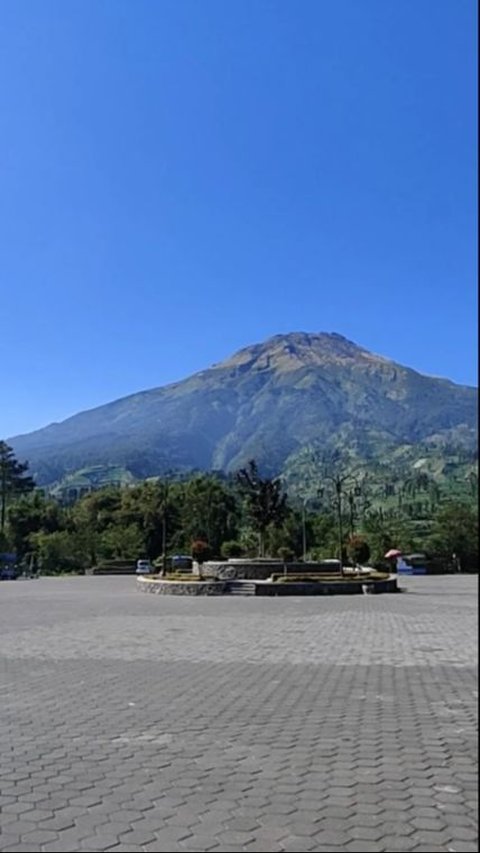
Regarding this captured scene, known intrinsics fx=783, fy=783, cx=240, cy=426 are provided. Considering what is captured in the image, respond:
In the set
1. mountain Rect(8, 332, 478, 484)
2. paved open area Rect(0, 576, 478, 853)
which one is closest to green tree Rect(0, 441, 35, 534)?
mountain Rect(8, 332, 478, 484)

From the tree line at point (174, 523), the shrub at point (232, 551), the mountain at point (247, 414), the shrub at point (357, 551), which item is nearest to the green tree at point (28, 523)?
the tree line at point (174, 523)

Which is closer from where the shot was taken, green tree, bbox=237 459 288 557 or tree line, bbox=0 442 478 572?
green tree, bbox=237 459 288 557

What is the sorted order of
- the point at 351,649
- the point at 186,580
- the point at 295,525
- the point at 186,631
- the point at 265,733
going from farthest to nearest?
the point at 295,525, the point at 186,580, the point at 186,631, the point at 351,649, the point at 265,733

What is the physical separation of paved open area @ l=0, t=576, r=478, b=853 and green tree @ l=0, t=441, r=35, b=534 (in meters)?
58.2

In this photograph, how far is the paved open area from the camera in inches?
140

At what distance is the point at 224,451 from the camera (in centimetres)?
11375

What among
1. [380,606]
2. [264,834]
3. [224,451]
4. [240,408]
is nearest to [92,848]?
[264,834]

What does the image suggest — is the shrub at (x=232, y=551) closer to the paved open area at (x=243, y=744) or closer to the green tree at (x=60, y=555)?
the green tree at (x=60, y=555)

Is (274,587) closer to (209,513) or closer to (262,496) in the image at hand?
(262,496)

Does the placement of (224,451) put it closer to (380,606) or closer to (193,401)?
(193,401)

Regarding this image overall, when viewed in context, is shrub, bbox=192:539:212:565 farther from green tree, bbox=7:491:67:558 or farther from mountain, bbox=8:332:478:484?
mountain, bbox=8:332:478:484

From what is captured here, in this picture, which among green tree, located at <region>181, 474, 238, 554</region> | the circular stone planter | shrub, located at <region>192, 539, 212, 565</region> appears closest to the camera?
the circular stone planter

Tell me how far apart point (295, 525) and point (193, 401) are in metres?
137

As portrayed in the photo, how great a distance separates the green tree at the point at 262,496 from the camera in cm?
3559
